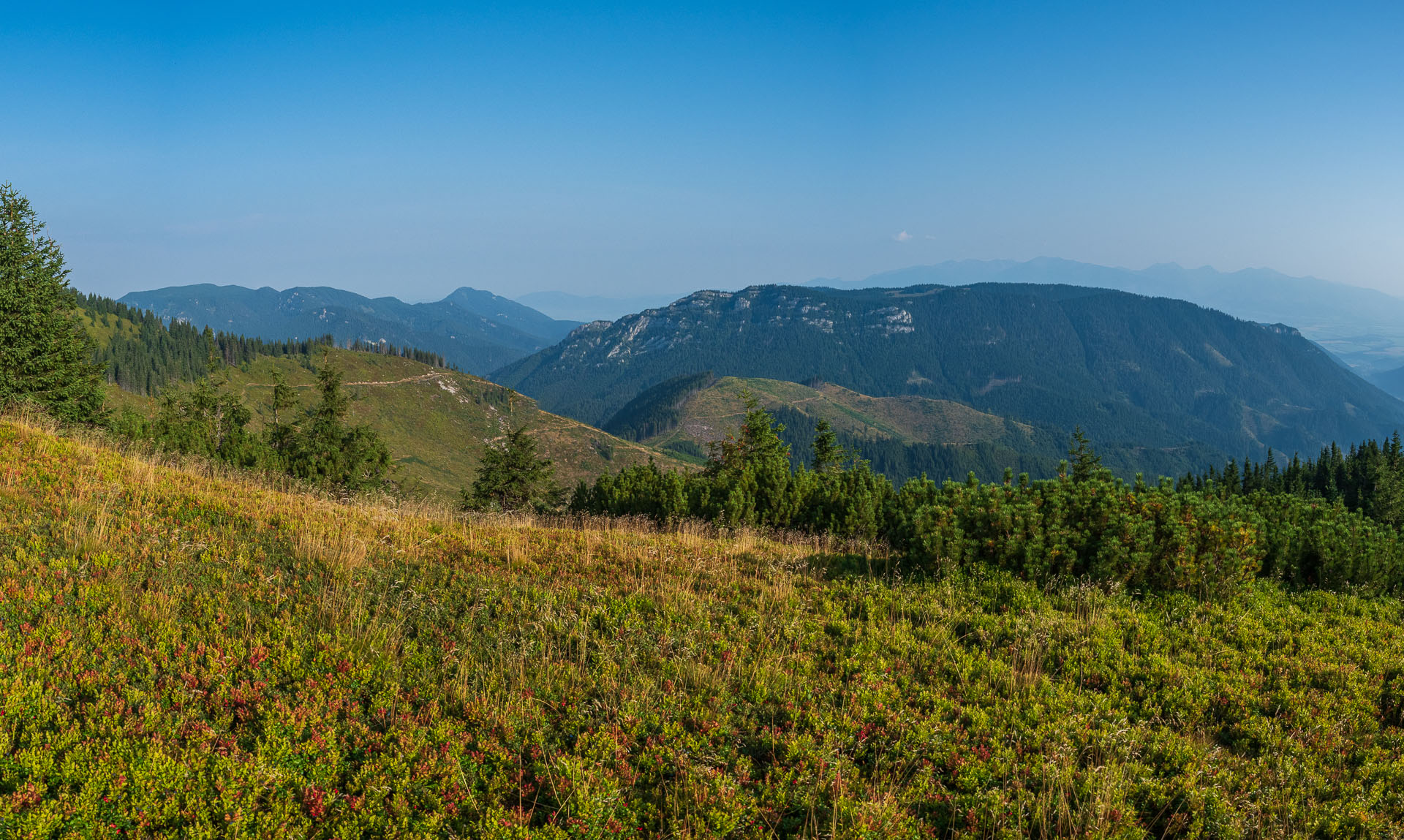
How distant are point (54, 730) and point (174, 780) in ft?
5.08

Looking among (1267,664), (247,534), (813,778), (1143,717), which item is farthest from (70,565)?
(1267,664)

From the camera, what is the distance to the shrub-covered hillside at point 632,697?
18.1 ft

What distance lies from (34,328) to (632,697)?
151ft

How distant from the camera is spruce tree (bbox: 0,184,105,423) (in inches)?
1341

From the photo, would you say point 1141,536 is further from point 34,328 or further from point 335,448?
point 335,448

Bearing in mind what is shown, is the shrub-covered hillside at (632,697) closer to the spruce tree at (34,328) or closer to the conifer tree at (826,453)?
the spruce tree at (34,328)

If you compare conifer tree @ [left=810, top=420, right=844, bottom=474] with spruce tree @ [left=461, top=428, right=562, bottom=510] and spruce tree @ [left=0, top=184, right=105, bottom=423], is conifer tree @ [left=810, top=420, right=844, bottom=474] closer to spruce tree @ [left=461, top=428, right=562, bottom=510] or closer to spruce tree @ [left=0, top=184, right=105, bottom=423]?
spruce tree @ [left=461, top=428, right=562, bottom=510]

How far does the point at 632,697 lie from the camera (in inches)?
290

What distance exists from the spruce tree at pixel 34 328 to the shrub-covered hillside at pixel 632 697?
33244 mm

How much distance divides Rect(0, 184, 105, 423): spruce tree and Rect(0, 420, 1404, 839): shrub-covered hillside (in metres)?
33.2

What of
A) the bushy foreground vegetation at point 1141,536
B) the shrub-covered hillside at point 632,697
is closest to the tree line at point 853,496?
the bushy foreground vegetation at point 1141,536

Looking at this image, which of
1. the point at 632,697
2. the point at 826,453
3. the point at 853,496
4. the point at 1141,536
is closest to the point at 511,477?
the point at 826,453

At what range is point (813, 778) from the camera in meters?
6.06

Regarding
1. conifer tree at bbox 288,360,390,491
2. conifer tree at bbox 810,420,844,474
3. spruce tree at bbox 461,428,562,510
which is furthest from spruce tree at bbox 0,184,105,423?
conifer tree at bbox 810,420,844,474
